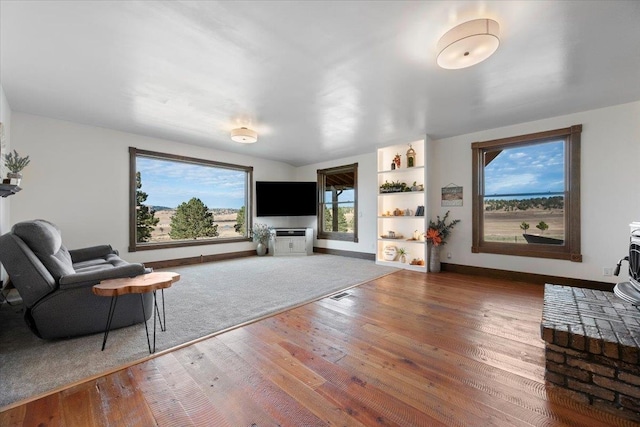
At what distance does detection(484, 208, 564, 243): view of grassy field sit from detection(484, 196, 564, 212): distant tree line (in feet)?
0.17

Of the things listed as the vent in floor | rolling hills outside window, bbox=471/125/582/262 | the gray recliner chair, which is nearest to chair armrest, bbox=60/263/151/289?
the gray recliner chair

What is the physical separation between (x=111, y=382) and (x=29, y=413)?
357mm

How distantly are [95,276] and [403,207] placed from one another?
17.2ft

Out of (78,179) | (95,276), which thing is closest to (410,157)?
(95,276)

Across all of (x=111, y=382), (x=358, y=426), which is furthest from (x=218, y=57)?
(x=358, y=426)

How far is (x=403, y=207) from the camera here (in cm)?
563

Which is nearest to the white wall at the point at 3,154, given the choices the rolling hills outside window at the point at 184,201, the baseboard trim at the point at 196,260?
the rolling hills outside window at the point at 184,201

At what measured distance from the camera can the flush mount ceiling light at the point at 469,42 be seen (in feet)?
6.21

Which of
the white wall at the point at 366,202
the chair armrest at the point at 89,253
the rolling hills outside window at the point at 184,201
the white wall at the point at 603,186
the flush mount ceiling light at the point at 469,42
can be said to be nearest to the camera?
the flush mount ceiling light at the point at 469,42

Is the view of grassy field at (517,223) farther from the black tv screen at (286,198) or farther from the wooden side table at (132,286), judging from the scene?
the wooden side table at (132,286)

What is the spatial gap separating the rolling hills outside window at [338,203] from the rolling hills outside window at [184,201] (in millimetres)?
2065

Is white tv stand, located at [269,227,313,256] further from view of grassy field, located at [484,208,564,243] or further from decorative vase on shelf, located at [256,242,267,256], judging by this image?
view of grassy field, located at [484,208,564,243]

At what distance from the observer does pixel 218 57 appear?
2.38 metres

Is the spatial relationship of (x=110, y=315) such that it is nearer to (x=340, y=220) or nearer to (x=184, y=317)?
(x=184, y=317)
